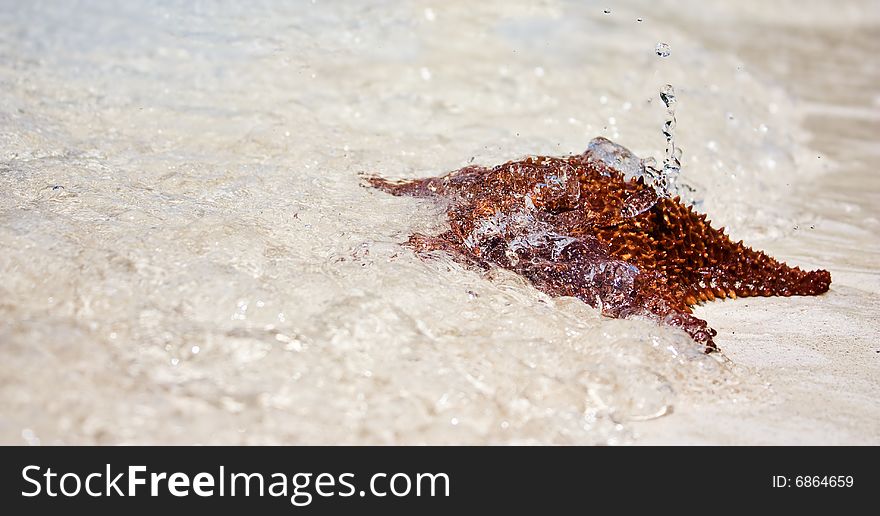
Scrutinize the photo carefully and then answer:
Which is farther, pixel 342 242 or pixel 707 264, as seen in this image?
pixel 707 264

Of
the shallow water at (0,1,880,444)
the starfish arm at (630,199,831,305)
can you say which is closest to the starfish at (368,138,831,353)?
the starfish arm at (630,199,831,305)

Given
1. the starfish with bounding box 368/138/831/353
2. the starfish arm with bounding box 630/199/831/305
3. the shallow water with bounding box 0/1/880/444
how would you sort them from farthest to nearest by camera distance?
the starfish arm with bounding box 630/199/831/305 → the starfish with bounding box 368/138/831/353 → the shallow water with bounding box 0/1/880/444

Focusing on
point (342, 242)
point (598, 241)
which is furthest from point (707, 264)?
point (342, 242)

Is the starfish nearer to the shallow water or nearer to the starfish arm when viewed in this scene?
the starfish arm

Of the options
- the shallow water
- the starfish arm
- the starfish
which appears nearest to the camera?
the shallow water

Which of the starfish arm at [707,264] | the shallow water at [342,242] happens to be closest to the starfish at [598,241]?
the starfish arm at [707,264]

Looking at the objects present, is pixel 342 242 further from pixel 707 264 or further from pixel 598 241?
pixel 707 264
